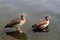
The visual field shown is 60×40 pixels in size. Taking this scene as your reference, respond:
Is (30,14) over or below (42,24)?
over

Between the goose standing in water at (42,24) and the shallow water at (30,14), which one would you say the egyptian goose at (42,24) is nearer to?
the goose standing in water at (42,24)

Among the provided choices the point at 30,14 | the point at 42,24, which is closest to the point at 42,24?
the point at 42,24

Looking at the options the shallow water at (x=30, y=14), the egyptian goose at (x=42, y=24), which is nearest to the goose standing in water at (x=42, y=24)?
the egyptian goose at (x=42, y=24)

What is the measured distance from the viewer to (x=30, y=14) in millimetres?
13031

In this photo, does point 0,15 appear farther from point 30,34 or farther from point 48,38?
point 48,38

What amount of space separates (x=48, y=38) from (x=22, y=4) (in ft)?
16.3

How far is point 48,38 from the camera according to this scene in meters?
10.3

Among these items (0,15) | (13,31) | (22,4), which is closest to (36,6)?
(22,4)

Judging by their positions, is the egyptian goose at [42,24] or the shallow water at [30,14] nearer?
the shallow water at [30,14]

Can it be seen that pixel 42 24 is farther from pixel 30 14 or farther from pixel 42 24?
pixel 30 14

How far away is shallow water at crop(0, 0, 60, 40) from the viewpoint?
10523 mm

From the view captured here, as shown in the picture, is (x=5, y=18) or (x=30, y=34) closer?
(x=30, y=34)

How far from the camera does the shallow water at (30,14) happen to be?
34.5ft

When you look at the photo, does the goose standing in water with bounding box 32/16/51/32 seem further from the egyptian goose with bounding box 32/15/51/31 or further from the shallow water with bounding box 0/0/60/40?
the shallow water with bounding box 0/0/60/40
